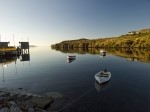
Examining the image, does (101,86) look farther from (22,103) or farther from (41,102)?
(22,103)

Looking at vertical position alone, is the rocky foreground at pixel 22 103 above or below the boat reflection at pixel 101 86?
above

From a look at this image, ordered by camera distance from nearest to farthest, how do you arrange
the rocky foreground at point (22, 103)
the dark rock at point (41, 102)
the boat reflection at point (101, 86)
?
the rocky foreground at point (22, 103) → the dark rock at point (41, 102) → the boat reflection at point (101, 86)

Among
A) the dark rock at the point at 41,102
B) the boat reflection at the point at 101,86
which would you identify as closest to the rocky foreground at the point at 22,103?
the dark rock at the point at 41,102

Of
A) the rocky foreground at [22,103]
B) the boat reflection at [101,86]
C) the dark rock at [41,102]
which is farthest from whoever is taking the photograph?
the boat reflection at [101,86]

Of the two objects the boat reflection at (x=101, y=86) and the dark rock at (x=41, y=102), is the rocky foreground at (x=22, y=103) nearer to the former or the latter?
the dark rock at (x=41, y=102)

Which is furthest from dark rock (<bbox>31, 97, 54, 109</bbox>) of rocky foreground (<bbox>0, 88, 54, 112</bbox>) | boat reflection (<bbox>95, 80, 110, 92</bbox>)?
boat reflection (<bbox>95, 80, 110, 92</bbox>)

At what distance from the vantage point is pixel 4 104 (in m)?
23.0

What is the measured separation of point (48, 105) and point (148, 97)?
18.6 meters

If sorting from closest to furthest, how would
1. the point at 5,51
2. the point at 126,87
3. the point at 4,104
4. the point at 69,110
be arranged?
1. the point at 4,104
2. the point at 69,110
3. the point at 126,87
4. the point at 5,51

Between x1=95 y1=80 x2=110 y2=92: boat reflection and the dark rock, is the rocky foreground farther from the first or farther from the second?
x1=95 y1=80 x2=110 y2=92: boat reflection

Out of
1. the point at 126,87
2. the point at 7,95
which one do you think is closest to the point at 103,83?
the point at 126,87

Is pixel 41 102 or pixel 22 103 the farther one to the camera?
pixel 41 102

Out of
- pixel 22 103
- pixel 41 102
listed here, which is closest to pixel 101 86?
pixel 41 102

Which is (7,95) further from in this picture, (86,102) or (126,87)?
(126,87)
